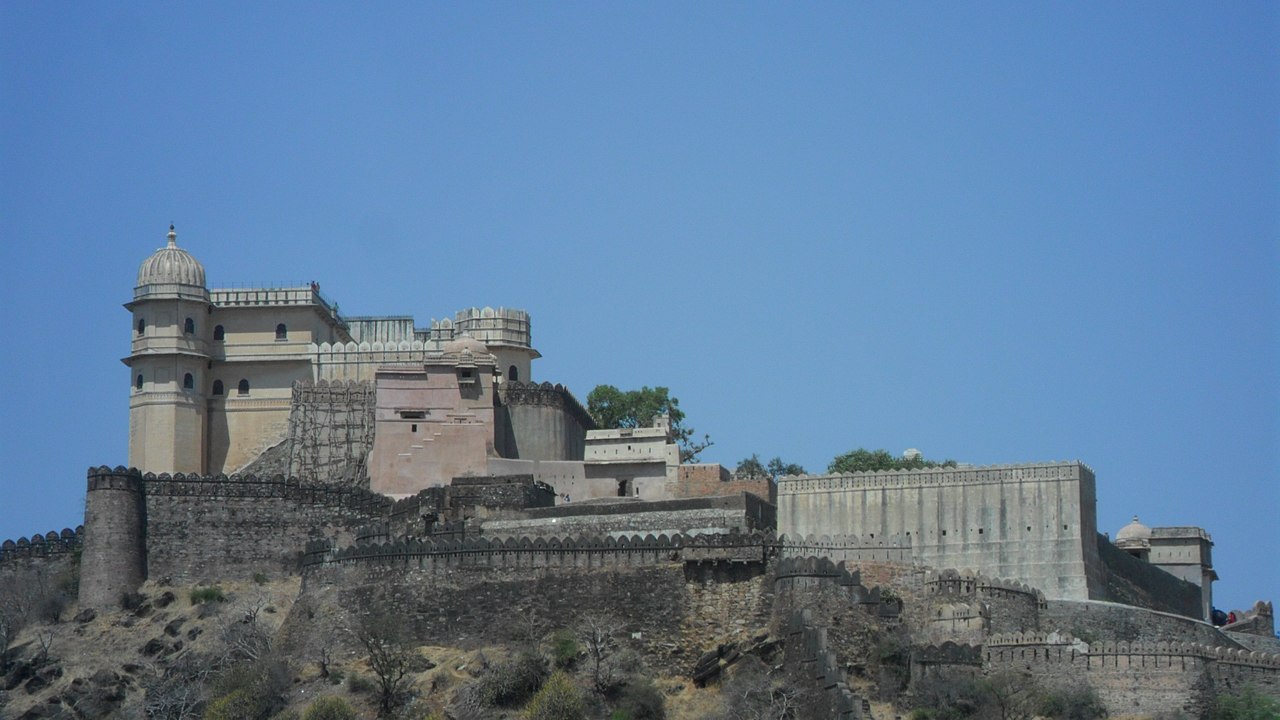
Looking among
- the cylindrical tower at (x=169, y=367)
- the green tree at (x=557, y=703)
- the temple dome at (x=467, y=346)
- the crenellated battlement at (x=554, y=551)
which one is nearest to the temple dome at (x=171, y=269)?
the cylindrical tower at (x=169, y=367)

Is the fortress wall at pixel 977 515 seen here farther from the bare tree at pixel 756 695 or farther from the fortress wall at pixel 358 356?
the fortress wall at pixel 358 356

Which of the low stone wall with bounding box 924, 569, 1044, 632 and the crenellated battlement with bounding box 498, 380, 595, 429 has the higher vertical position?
the crenellated battlement with bounding box 498, 380, 595, 429

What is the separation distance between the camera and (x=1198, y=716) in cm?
6181

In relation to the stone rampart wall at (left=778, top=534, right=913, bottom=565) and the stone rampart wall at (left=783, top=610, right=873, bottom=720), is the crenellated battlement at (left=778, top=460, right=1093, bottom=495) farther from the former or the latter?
the stone rampart wall at (left=783, top=610, right=873, bottom=720)

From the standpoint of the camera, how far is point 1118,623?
68.7 m

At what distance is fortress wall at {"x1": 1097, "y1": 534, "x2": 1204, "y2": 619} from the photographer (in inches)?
2990

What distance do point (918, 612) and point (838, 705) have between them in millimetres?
5840

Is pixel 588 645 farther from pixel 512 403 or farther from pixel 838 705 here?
pixel 512 403

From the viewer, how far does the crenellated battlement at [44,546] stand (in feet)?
264

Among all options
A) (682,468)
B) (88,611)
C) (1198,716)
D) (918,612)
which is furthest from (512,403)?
(1198,716)

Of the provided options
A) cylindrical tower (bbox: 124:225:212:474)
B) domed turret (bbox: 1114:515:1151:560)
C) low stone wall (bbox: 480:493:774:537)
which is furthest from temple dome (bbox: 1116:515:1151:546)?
cylindrical tower (bbox: 124:225:212:474)

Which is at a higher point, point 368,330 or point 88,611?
point 368,330

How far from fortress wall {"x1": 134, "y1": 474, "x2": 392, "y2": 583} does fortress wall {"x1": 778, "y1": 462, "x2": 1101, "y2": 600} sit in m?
12.9

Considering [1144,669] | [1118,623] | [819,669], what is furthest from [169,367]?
[1144,669]
